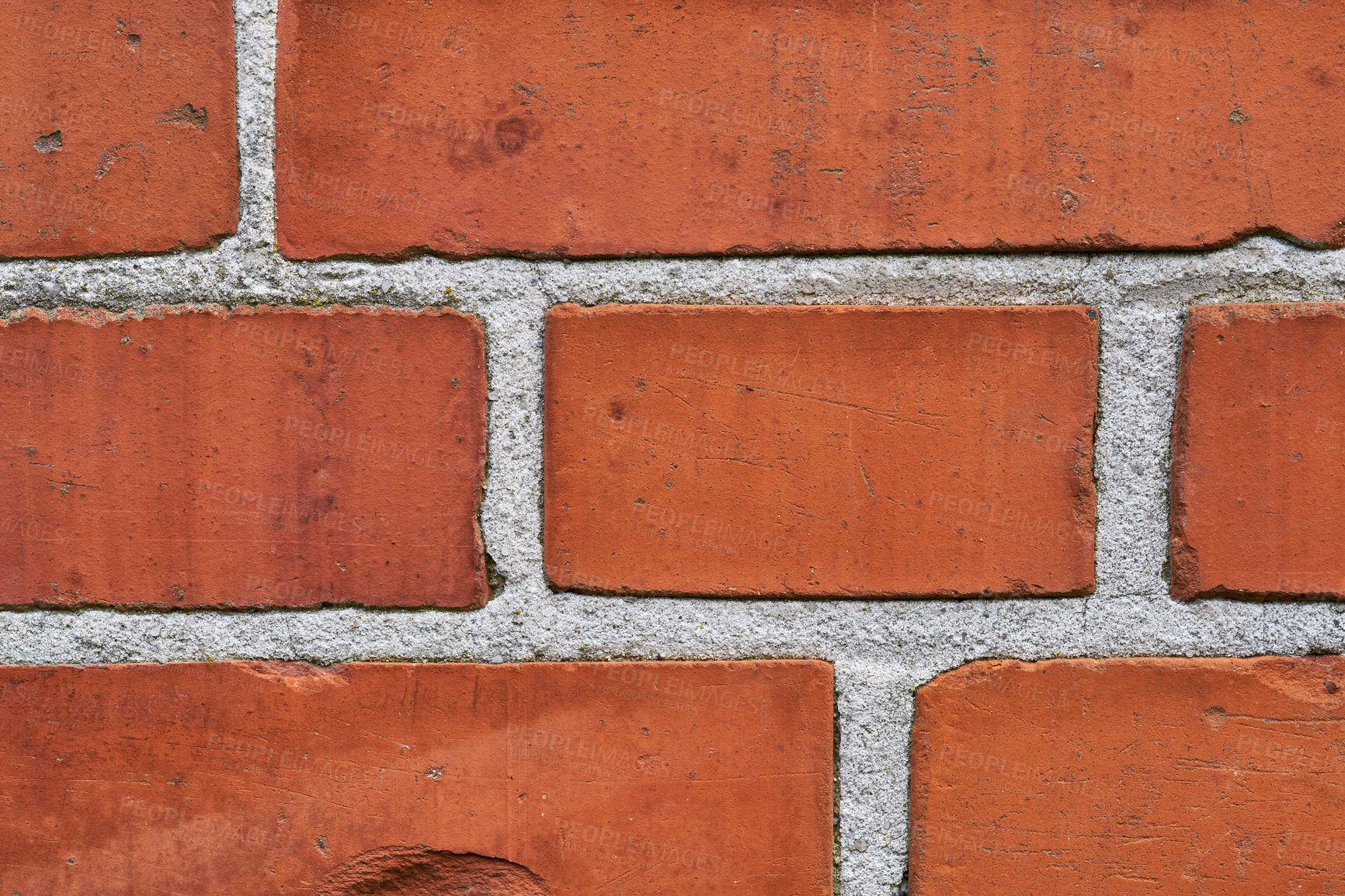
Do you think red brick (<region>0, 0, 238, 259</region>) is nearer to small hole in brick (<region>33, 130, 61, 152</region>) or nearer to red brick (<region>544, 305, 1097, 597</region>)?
small hole in brick (<region>33, 130, 61, 152</region>)

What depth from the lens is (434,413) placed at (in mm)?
513

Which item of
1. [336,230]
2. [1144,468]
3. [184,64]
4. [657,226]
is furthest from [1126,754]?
[184,64]

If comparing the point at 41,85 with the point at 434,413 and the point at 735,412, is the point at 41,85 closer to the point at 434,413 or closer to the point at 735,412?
the point at 434,413

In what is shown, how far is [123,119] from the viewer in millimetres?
519

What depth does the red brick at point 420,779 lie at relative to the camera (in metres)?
0.53

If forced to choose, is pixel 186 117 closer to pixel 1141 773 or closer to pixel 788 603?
pixel 788 603

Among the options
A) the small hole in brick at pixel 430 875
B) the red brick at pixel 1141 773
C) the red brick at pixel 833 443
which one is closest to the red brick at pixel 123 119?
the red brick at pixel 833 443

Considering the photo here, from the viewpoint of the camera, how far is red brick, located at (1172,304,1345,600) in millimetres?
500

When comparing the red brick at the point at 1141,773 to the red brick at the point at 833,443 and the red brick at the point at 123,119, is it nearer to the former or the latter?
the red brick at the point at 833,443

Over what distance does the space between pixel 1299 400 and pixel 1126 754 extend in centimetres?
25

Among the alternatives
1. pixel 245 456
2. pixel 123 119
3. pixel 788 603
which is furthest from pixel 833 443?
pixel 123 119

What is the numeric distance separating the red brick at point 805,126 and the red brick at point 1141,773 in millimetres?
282

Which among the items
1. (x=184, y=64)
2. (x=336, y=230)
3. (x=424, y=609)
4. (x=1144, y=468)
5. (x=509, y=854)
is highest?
(x=184, y=64)

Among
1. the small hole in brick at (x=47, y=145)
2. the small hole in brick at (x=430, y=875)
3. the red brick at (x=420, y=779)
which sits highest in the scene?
the small hole in brick at (x=47, y=145)
